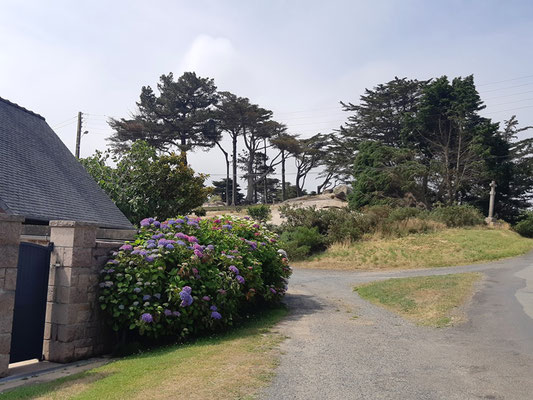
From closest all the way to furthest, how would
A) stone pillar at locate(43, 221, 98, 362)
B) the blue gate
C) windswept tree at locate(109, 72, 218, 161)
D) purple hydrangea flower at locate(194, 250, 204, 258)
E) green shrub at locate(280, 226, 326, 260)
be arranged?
1. the blue gate
2. stone pillar at locate(43, 221, 98, 362)
3. purple hydrangea flower at locate(194, 250, 204, 258)
4. green shrub at locate(280, 226, 326, 260)
5. windswept tree at locate(109, 72, 218, 161)

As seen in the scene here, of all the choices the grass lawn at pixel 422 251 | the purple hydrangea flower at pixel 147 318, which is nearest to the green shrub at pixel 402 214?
A: the grass lawn at pixel 422 251

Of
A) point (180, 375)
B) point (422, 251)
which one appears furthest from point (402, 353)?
point (422, 251)

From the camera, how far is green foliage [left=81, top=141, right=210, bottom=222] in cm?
2108

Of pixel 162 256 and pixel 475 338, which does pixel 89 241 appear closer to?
pixel 162 256

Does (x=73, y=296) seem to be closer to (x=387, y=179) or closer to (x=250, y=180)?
(x=387, y=179)

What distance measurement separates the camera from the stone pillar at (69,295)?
7590 mm

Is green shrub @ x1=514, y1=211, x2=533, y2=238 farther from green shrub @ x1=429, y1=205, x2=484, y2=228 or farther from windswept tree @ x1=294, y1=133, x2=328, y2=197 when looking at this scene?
windswept tree @ x1=294, y1=133, x2=328, y2=197

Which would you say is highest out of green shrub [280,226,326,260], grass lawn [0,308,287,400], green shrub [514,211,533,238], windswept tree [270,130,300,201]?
windswept tree [270,130,300,201]

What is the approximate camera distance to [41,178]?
44.3 feet

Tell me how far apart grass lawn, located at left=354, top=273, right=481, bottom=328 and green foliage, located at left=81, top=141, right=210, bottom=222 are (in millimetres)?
10659

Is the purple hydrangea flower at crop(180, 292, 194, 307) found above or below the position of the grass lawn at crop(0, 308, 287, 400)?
above

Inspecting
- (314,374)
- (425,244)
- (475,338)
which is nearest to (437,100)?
(425,244)

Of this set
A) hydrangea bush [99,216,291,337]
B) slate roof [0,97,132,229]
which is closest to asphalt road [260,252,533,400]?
hydrangea bush [99,216,291,337]

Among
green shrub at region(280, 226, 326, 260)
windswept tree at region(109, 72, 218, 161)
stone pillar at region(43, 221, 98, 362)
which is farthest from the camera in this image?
windswept tree at region(109, 72, 218, 161)
